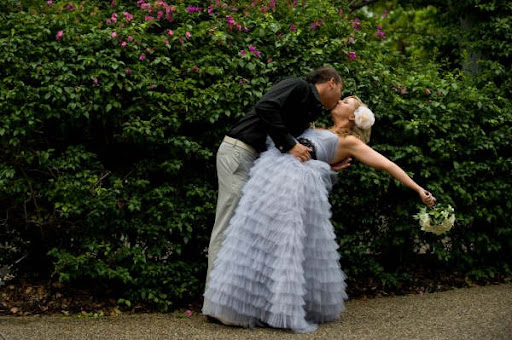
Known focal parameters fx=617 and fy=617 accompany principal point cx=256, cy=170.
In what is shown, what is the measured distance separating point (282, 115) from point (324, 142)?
15.8 inches

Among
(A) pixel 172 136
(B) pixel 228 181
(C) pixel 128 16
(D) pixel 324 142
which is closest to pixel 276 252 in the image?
(B) pixel 228 181

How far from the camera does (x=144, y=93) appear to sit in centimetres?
493

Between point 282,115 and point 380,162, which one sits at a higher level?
point 282,115

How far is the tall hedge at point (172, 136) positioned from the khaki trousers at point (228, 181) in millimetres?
476

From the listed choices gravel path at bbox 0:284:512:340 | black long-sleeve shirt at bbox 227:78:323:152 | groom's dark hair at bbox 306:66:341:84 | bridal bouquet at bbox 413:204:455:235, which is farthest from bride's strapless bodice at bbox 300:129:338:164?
gravel path at bbox 0:284:512:340

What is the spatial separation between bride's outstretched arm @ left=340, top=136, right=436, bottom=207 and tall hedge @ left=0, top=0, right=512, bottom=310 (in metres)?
0.84

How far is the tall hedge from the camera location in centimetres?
484

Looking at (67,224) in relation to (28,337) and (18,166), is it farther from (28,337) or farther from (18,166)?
(28,337)

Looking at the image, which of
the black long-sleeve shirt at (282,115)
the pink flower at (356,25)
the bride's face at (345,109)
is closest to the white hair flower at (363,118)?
the bride's face at (345,109)

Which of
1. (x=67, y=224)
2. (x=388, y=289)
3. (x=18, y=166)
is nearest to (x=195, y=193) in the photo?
(x=67, y=224)

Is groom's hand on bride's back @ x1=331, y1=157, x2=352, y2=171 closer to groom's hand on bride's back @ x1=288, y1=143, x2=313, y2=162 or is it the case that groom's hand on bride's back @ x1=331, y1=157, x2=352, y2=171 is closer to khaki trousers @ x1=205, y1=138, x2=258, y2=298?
groom's hand on bride's back @ x1=288, y1=143, x2=313, y2=162

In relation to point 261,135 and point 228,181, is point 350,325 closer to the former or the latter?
point 228,181

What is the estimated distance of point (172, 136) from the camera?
5.04 m

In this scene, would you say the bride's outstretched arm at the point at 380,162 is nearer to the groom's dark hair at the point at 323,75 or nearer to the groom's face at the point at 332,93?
the groom's face at the point at 332,93
